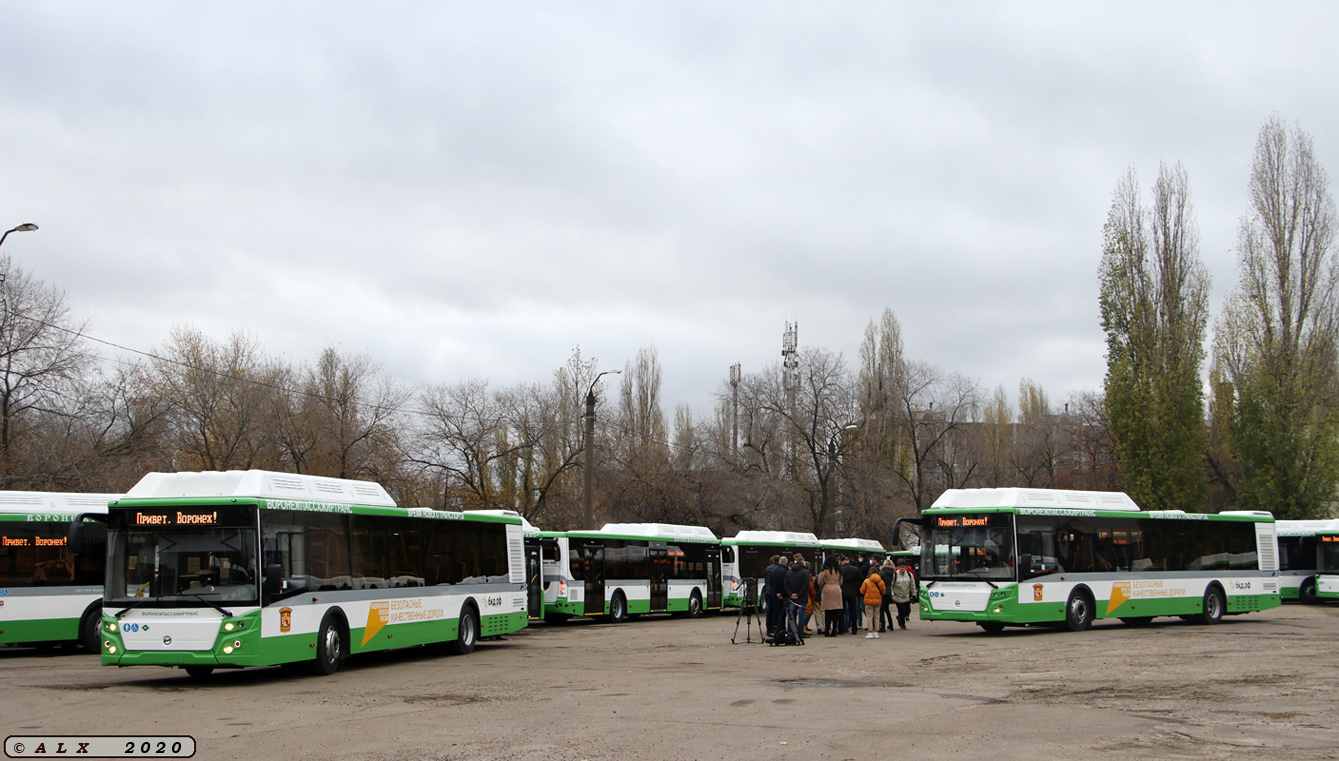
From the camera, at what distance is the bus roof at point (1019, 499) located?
2370cm

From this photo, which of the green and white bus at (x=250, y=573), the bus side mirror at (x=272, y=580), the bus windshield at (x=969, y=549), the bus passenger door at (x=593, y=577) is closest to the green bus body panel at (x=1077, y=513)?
the bus windshield at (x=969, y=549)

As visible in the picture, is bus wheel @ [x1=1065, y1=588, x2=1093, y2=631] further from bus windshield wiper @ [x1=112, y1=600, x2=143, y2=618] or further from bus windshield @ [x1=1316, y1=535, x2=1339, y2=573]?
bus windshield @ [x1=1316, y1=535, x2=1339, y2=573]

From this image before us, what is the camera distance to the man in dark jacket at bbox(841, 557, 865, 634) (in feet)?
82.3

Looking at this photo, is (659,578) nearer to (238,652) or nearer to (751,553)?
(751,553)

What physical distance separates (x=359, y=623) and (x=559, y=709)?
6.46m

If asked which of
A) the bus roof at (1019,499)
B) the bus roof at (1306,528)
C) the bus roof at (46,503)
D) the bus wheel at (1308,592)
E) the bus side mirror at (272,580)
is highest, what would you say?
the bus roof at (46,503)

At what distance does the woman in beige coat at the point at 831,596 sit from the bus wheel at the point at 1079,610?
4985 mm

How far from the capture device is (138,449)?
125 feet

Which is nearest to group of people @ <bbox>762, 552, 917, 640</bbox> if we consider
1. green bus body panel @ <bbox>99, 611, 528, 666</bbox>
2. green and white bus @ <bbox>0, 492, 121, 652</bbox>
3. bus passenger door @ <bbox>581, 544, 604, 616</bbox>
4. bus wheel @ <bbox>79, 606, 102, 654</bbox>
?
bus passenger door @ <bbox>581, 544, 604, 616</bbox>

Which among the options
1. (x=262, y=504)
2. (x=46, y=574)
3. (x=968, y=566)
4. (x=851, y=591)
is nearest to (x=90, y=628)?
(x=46, y=574)

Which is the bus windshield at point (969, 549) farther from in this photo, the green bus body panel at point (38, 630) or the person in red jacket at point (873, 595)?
the green bus body panel at point (38, 630)

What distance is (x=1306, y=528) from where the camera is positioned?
1532 inches

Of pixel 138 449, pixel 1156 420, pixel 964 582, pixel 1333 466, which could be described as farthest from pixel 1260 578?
pixel 138 449

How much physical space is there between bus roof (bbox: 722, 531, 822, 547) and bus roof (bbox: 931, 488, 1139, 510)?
48.3 ft
